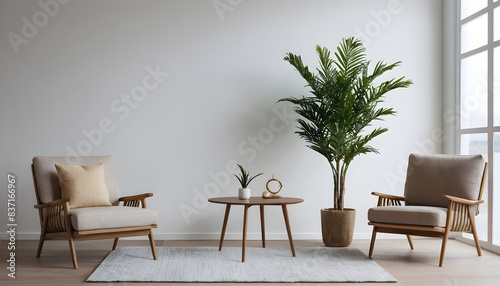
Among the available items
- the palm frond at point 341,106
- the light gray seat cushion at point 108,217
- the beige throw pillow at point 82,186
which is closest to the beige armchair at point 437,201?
the palm frond at point 341,106

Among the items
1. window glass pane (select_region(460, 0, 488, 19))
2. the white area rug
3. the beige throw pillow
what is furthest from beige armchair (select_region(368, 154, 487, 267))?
the beige throw pillow

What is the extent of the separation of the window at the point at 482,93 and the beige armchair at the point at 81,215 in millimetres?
3165

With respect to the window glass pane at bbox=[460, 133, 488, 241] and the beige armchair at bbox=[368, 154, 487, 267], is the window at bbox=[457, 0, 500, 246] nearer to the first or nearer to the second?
the window glass pane at bbox=[460, 133, 488, 241]

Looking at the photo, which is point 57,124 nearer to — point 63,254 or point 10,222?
point 10,222

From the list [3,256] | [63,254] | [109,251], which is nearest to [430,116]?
[109,251]

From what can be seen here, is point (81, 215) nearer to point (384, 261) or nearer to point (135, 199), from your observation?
point (135, 199)

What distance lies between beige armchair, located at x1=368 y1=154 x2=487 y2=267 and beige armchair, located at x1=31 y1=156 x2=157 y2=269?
198 cm

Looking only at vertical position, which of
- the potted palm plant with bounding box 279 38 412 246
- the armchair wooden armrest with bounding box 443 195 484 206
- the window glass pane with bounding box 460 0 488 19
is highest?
the window glass pane with bounding box 460 0 488 19

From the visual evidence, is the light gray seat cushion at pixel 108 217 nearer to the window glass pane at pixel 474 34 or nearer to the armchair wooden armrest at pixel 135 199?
the armchair wooden armrest at pixel 135 199

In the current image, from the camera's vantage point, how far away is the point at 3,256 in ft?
15.6

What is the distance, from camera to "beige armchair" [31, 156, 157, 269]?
4.25m

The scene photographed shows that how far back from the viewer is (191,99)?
5.80 metres

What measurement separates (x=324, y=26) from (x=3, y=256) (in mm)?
3916

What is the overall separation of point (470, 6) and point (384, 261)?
9.32ft
